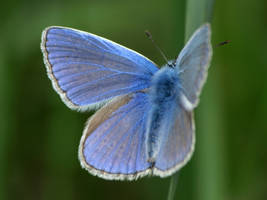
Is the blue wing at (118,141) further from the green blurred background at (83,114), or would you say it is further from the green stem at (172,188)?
the green blurred background at (83,114)

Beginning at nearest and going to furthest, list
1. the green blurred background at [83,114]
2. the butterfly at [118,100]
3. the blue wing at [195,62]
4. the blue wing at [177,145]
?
1. the blue wing at [195,62]
2. the blue wing at [177,145]
3. the butterfly at [118,100]
4. the green blurred background at [83,114]

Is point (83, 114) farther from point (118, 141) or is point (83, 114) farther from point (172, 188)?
point (172, 188)

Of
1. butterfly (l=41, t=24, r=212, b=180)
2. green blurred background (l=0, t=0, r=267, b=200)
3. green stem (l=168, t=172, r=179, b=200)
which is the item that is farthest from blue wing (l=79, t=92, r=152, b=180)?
green blurred background (l=0, t=0, r=267, b=200)

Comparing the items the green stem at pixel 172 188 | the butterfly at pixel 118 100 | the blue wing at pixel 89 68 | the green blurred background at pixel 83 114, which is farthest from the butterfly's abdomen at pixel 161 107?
the green blurred background at pixel 83 114

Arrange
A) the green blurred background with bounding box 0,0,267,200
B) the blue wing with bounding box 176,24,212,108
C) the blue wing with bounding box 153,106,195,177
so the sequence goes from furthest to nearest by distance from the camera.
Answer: the green blurred background with bounding box 0,0,267,200
the blue wing with bounding box 153,106,195,177
the blue wing with bounding box 176,24,212,108

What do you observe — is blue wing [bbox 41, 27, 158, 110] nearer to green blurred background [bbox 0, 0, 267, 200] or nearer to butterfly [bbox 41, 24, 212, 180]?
butterfly [bbox 41, 24, 212, 180]
